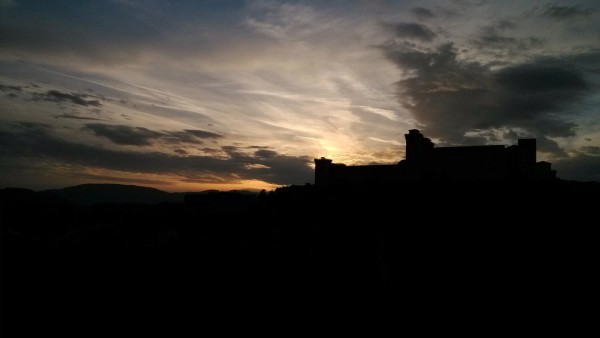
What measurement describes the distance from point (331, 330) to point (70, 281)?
12.8 m

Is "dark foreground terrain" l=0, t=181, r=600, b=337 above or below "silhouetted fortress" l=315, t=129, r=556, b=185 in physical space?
below

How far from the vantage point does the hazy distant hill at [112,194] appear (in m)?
108

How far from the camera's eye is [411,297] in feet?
38.4

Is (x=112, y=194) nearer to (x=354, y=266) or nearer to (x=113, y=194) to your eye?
(x=113, y=194)

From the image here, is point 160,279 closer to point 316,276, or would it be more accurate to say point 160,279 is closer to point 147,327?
point 147,327

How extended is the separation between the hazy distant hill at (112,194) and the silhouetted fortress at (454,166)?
88511 millimetres

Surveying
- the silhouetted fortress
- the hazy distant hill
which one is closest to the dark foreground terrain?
the silhouetted fortress

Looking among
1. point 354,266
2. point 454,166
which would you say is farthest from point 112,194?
point 354,266

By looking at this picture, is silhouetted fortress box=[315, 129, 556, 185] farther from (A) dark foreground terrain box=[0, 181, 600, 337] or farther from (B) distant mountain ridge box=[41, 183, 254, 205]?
(B) distant mountain ridge box=[41, 183, 254, 205]

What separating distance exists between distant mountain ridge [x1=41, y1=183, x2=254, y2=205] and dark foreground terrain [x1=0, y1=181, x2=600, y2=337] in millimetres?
91176

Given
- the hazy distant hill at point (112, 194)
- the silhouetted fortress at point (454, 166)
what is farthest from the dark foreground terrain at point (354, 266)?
the hazy distant hill at point (112, 194)

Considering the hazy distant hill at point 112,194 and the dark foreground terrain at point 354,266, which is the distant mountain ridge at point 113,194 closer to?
the hazy distant hill at point 112,194

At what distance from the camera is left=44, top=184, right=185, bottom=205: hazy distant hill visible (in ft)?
353

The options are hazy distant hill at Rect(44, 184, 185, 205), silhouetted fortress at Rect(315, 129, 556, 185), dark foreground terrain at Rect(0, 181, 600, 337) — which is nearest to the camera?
dark foreground terrain at Rect(0, 181, 600, 337)
